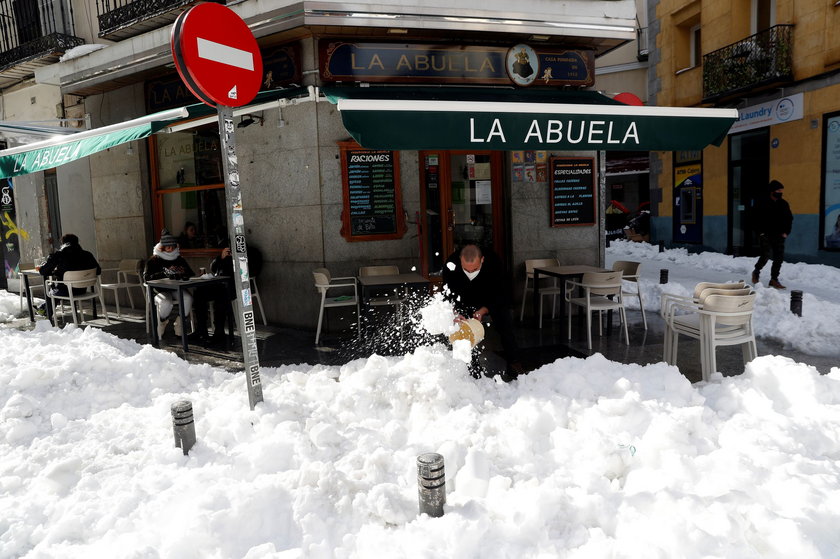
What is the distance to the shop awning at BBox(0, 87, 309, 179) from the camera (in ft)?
20.1

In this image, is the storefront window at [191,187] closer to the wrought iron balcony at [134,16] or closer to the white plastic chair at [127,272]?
the white plastic chair at [127,272]

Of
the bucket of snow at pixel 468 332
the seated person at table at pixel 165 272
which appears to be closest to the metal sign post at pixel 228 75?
the bucket of snow at pixel 468 332

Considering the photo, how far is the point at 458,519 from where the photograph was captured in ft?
9.59

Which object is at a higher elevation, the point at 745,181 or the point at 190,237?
the point at 745,181

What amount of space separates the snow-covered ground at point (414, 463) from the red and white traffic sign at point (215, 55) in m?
2.35

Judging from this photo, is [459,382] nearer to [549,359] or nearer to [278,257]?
[549,359]

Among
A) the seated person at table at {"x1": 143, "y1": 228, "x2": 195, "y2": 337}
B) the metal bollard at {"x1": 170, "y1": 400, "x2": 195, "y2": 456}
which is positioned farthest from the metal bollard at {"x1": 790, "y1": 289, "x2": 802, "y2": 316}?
the seated person at table at {"x1": 143, "y1": 228, "x2": 195, "y2": 337}

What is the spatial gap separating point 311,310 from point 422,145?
4.24 m

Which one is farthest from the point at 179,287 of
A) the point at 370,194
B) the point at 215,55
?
the point at 215,55

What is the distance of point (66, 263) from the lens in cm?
923

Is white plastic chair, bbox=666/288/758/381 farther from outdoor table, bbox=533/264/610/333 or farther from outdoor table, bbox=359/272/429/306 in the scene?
outdoor table, bbox=359/272/429/306

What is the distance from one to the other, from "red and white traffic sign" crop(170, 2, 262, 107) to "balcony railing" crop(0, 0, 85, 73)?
1092 centimetres

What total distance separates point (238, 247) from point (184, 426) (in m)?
1.34

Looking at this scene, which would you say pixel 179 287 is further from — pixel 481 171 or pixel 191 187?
pixel 481 171
